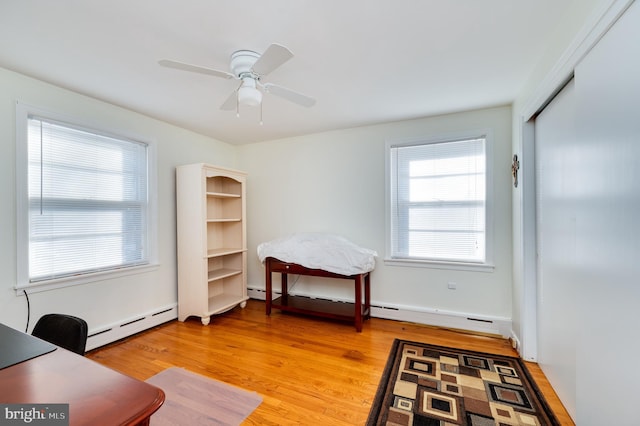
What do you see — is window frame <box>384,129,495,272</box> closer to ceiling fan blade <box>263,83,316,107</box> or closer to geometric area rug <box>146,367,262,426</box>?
ceiling fan blade <box>263,83,316,107</box>

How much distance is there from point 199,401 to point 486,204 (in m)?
3.23

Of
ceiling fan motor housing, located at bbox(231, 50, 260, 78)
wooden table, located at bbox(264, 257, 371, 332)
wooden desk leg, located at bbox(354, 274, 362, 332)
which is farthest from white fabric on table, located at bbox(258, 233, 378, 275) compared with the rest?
ceiling fan motor housing, located at bbox(231, 50, 260, 78)

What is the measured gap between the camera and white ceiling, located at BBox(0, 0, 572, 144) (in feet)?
5.03

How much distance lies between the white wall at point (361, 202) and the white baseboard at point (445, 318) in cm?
5

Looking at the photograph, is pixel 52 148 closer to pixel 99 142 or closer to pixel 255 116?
pixel 99 142

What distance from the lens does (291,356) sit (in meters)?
2.57

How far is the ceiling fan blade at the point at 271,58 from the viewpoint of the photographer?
1.43 meters

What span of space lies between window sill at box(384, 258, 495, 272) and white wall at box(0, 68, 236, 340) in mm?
2823

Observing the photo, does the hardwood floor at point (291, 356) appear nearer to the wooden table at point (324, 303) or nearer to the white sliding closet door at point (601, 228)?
the wooden table at point (324, 303)

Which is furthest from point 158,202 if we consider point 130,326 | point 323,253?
point 323,253

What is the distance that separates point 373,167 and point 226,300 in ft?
8.80

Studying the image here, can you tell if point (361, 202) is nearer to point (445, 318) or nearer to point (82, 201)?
point (445, 318)

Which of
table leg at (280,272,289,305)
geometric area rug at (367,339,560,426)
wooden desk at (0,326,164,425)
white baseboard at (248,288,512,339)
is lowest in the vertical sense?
geometric area rug at (367,339,560,426)

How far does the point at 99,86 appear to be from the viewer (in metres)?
2.45
